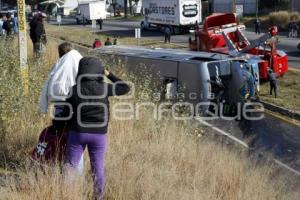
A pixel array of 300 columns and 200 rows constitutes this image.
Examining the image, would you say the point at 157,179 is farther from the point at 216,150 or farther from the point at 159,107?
the point at 159,107

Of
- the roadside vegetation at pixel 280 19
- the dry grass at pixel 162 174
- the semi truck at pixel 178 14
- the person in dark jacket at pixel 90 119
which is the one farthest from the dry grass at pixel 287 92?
the roadside vegetation at pixel 280 19

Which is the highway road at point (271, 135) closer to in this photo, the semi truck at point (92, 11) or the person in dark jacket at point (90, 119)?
the person in dark jacket at point (90, 119)

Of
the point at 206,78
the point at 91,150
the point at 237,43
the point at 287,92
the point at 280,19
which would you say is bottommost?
the point at 287,92

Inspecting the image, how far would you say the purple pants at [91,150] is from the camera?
512 centimetres

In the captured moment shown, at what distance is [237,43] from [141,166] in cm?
1499

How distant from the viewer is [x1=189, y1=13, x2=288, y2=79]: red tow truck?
55.5 feet

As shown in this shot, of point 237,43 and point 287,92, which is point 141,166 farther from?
point 237,43

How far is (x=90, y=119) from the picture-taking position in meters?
5.11

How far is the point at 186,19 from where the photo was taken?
46125 mm

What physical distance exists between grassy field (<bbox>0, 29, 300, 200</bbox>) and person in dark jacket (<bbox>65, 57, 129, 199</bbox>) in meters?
0.19

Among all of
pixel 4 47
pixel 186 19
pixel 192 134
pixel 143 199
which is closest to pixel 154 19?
pixel 186 19

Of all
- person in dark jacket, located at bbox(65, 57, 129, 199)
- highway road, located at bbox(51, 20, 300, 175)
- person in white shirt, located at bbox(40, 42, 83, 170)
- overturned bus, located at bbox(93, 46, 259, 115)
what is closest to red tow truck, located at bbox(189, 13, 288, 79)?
overturned bus, located at bbox(93, 46, 259, 115)

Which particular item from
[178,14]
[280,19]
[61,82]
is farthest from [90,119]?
[280,19]

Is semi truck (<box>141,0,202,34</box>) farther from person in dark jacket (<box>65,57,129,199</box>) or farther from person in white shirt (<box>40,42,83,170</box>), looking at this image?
person in dark jacket (<box>65,57,129,199</box>)
